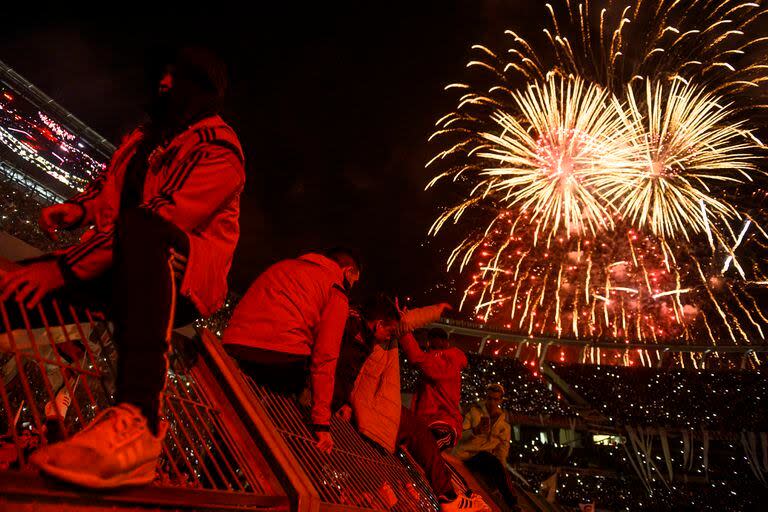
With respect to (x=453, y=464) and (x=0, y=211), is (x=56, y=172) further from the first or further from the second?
(x=453, y=464)

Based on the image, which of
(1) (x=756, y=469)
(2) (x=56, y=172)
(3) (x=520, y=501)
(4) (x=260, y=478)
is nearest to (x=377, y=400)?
(4) (x=260, y=478)

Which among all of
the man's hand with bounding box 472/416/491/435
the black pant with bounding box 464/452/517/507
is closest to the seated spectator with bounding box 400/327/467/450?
the black pant with bounding box 464/452/517/507

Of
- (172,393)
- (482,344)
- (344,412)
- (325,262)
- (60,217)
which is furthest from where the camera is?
(482,344)

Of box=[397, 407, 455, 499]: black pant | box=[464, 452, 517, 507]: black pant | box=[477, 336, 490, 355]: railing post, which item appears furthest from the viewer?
box=[477, 336, 490, 355]: railing post

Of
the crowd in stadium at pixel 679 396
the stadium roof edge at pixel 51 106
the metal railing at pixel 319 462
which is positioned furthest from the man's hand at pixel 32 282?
the crowd in stadium at pixel 679 396

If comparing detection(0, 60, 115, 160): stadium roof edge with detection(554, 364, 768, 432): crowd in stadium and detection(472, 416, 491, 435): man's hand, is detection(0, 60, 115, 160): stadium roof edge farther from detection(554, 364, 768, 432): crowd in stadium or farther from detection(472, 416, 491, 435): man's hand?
detection(554, 364, 768, 432): crowd in stadium

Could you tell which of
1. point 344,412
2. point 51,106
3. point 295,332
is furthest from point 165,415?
point 51,106

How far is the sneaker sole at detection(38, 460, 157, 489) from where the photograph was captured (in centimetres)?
116

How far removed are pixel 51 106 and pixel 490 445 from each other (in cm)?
1798

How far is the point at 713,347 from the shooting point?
68.3 feet

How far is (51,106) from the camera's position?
1694cm

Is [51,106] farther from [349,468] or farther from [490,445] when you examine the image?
[349,468]

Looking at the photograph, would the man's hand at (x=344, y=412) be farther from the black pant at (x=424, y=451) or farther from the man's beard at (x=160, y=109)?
the man's beard at (x=160, y=109)

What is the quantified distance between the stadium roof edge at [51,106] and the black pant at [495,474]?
58.2ft
